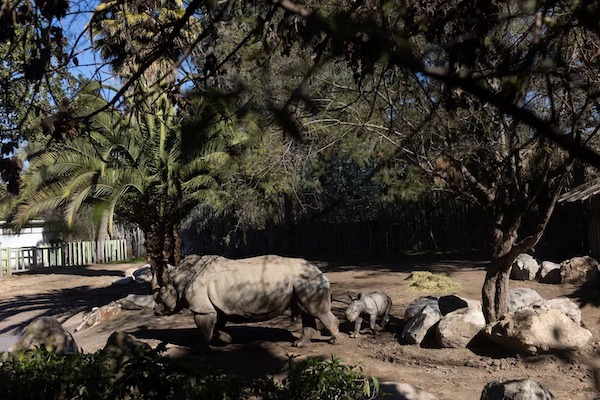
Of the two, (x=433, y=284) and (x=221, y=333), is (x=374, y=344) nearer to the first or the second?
(x=221, y=333)

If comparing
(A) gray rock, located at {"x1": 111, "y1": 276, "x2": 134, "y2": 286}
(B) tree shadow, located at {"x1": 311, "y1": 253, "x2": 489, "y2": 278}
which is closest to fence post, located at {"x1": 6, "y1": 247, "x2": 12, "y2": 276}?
(A) gray rock, located at {"x1": 111, "y1": 276, "x2": 134, "y2": 286}

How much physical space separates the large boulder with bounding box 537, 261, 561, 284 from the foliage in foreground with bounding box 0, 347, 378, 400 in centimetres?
989

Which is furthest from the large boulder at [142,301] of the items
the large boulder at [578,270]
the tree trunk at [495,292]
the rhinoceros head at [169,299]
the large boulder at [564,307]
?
the large boulder at [578,270]

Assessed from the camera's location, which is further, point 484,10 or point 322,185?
point 322,185

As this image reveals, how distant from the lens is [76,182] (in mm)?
Answer: 14578

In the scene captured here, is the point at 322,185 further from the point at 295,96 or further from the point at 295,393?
the point at 295,96

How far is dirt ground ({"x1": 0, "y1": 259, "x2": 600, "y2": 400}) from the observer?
792 cm

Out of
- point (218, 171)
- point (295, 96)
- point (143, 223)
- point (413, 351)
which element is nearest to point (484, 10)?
point (295, 96)

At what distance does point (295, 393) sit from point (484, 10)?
119 inches

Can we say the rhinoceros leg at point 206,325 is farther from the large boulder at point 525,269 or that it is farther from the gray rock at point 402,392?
the large boulder at point 525,269

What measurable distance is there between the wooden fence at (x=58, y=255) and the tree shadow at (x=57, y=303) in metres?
9.08

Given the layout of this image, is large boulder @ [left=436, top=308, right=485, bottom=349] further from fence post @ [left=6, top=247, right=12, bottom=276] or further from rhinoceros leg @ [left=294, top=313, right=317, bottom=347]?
fence post @ [left=6, top=247, right=12, bottom=276]

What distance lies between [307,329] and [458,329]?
228 centimetres

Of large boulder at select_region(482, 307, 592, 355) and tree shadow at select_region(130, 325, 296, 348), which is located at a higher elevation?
large boulder at select_region(482, 307, 592, 355)
